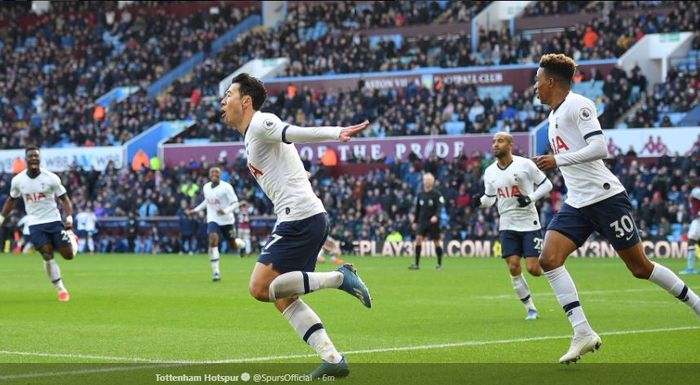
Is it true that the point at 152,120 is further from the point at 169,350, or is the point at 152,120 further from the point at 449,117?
the point at 169,350

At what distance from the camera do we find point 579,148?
10.6 meters

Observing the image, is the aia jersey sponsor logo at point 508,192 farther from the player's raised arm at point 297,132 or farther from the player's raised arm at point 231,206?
the player's raised arm at point 231,206

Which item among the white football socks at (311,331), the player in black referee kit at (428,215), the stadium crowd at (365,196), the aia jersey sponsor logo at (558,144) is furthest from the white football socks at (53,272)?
the stadium crowd at (365,196)

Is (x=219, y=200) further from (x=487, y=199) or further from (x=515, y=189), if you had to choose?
(x=515, y=189)

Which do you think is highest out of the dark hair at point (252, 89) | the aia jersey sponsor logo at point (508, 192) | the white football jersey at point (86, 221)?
the dark hair at point (252, 89)

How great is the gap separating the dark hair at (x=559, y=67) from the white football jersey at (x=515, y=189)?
502 cm

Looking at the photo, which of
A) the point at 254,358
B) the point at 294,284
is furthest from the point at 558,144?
the point at 254,358

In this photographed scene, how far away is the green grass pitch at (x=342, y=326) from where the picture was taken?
11023mm

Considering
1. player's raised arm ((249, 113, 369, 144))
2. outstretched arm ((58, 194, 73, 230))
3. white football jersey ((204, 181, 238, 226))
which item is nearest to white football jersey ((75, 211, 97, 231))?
white football jersey ((204, 181, 238, 226))

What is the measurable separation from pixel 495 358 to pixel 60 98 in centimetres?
5316

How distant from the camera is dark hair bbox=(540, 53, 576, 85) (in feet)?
35.5

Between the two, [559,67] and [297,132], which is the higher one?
[559,67]

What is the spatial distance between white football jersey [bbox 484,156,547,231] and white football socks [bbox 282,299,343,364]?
6.76 meters

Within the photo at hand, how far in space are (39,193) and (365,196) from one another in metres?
24.3
